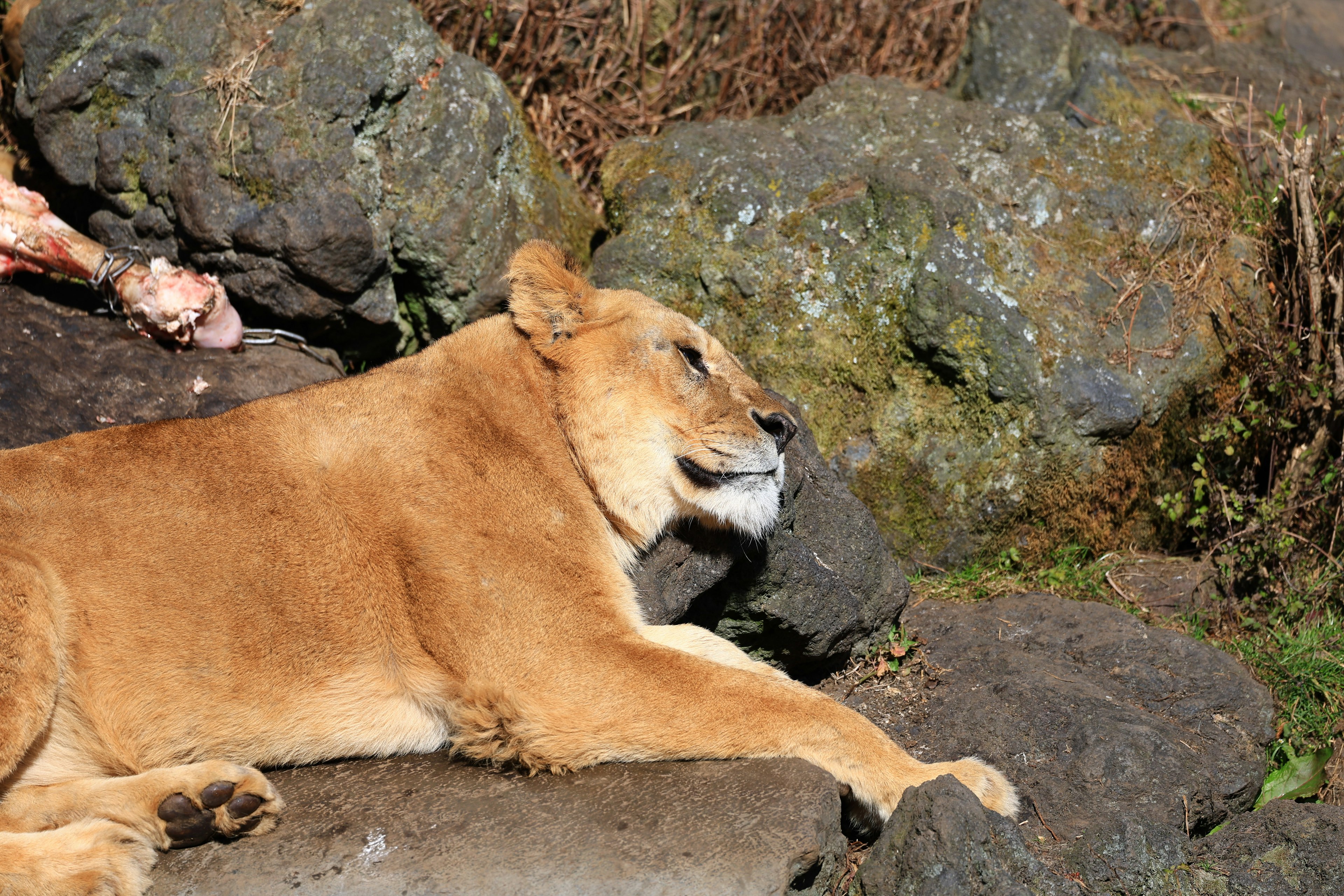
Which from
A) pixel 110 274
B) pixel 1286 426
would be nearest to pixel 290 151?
pixel 110 274

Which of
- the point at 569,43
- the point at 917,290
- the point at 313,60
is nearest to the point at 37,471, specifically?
the point at 313,60

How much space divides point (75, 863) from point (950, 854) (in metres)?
2.87

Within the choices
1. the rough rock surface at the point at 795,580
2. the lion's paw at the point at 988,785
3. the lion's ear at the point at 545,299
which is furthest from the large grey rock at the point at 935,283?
the lion's paw at the point at 988,785

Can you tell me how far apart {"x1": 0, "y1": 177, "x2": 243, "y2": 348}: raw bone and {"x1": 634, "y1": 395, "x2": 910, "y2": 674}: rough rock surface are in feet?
9.71

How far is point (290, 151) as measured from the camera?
6.04 meters

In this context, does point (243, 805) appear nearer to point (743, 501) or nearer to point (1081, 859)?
point (743, 501)

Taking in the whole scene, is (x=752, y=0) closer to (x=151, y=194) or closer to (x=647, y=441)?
(x=151, y=194)

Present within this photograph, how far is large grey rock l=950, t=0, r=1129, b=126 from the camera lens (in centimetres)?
770

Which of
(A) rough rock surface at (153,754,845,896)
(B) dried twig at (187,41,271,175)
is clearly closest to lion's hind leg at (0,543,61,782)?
(A) rough rock surface at (153,754,845,896)

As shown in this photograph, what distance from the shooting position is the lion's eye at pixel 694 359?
4.58 meters

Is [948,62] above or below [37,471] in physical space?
above

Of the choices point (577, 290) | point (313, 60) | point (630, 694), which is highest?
point (313, 60)

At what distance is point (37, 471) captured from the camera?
3.97m

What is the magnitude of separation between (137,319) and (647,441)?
3.23 m
